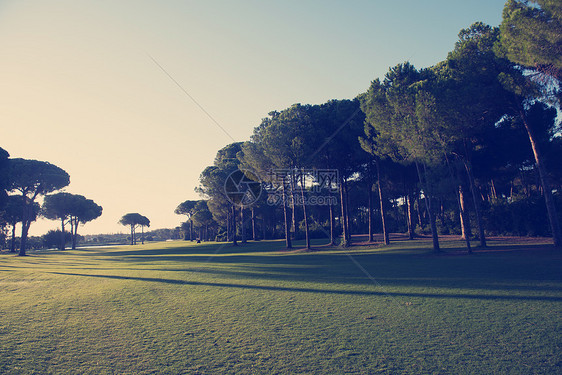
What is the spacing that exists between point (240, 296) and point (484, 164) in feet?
85.0

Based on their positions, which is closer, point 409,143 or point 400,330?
point 400,330

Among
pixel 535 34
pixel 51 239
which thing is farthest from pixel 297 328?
pixel 51 239

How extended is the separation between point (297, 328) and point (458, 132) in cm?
1762

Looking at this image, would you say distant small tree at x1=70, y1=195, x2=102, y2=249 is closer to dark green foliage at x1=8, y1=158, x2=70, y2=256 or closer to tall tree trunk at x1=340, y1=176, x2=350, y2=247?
dark green foliage at x1=8, y1=158, x2=70, y2=256

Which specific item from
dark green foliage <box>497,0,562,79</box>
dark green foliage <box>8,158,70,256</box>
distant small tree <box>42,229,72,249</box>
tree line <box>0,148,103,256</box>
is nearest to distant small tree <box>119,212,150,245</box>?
distant small tree <box>42,229,72,249</box>

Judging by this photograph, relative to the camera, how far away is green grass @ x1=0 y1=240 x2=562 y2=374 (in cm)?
420

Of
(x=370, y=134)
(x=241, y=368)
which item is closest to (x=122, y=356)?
(x=241, y=368)

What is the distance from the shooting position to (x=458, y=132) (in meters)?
18.7

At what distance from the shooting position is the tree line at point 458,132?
16.1 metres

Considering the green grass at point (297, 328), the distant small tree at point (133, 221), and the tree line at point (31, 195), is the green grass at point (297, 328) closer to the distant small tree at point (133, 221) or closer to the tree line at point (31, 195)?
the tree line at point (31, 195)

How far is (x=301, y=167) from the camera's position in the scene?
29.8 metres

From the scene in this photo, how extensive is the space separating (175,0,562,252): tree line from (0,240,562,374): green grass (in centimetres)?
1046

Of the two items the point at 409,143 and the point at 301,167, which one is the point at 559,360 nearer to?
the point at 409,143

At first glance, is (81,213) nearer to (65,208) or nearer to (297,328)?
(65,208)
